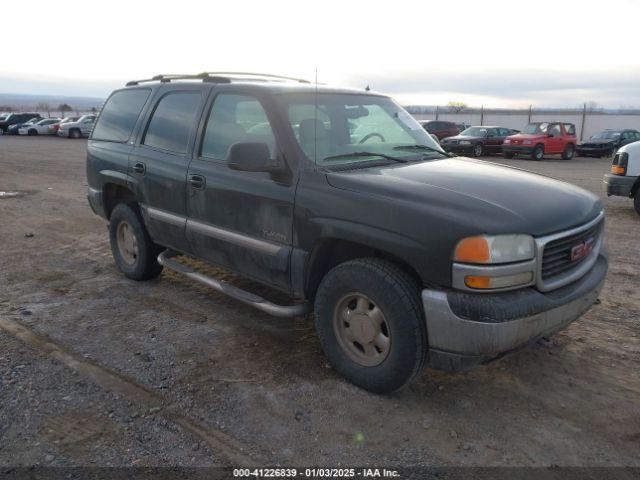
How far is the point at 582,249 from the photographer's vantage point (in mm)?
3467

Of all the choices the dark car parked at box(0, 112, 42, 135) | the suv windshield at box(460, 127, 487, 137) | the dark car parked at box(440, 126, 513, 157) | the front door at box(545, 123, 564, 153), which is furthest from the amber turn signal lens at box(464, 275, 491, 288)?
the dark car parked at box(0, 112, 42, 135)

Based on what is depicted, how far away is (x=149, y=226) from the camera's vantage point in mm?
5121

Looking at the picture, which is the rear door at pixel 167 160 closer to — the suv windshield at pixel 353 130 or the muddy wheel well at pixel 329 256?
the suv windshield at pixel 353 130

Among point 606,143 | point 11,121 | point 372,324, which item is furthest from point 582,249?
point 11,121

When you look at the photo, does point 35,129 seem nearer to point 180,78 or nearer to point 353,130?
point 180,78

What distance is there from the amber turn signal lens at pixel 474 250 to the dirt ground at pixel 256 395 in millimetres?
1000

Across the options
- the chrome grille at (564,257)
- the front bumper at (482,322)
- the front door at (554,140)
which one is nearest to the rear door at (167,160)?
the front bumper at (482,322)

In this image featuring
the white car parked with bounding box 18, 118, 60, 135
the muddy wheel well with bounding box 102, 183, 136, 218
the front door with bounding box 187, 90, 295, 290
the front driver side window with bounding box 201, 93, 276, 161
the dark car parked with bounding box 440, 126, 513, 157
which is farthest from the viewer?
the white car parked with bounding box 18, 118, 60, 135

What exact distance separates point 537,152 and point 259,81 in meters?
21.0

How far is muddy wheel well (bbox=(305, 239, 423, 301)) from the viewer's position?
3486 millimetres

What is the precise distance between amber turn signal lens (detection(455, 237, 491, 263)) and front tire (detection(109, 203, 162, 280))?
3.40m

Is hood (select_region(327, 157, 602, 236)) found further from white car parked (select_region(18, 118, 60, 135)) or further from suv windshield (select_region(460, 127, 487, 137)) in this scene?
white car parked (select_region(18, 118, 60, 135))

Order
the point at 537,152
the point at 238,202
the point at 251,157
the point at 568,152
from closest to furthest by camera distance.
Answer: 1. the point at 251,157
2. the point at 238,202
3. the point at 537,152
4. the point at 568,152

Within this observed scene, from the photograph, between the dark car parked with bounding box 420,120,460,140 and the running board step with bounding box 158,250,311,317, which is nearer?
the running board step with bounding box 158,250,311,317
